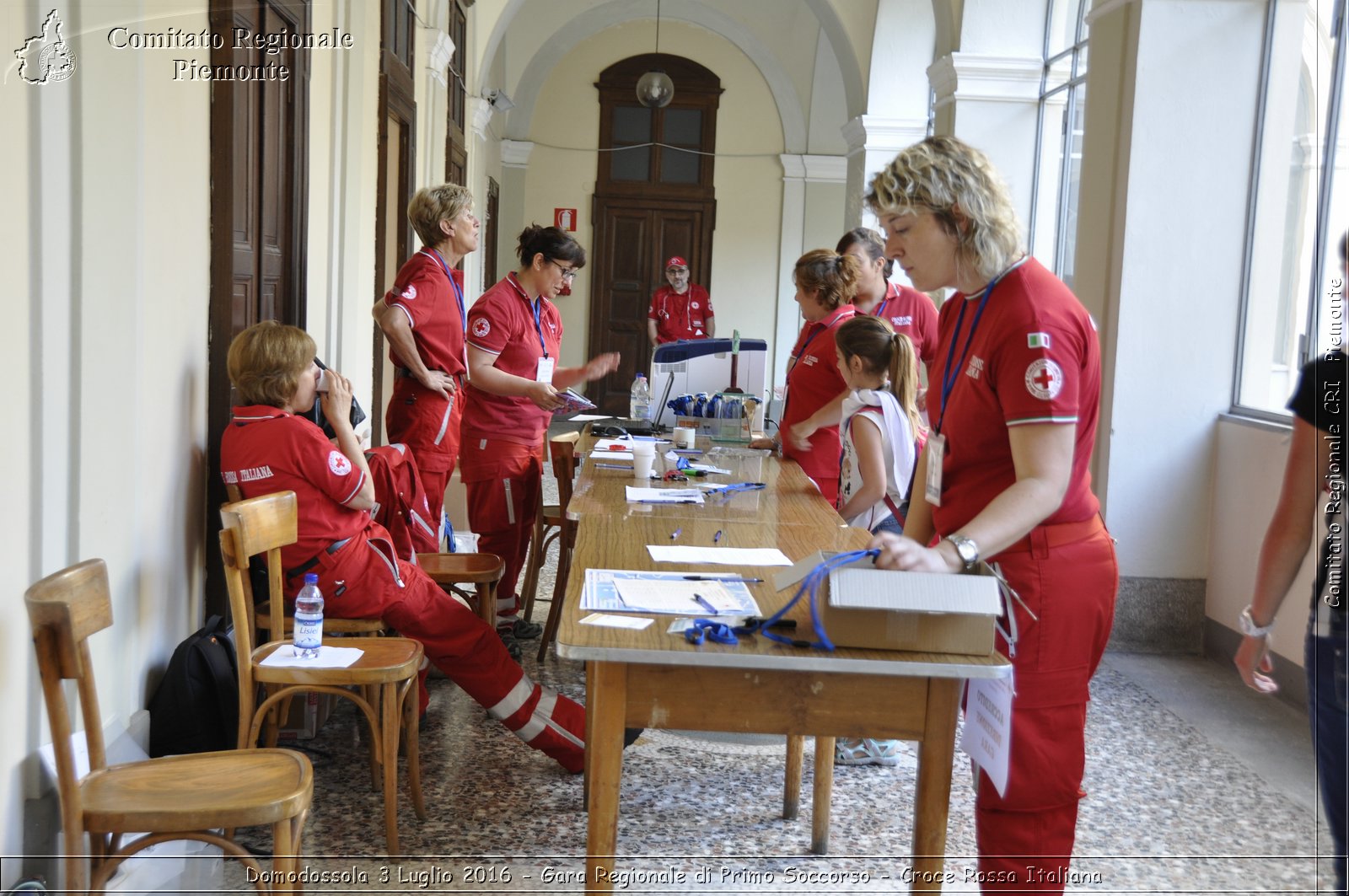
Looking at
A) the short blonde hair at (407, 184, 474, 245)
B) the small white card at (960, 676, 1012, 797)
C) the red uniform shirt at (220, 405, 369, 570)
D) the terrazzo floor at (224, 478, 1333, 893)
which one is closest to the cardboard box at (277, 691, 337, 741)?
the terrazzo floor at (224, 478, 1333, 893)

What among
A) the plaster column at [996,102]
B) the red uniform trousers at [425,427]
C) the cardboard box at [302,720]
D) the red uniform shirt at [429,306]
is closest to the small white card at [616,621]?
the cardboard box at [302,720]

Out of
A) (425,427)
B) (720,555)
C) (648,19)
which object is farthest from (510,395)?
(648,19)

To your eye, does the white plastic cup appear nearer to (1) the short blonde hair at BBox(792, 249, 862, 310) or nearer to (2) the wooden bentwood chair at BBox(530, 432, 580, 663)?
(2) the wooden bentwood chair at BBox(530, 432, 580, 663)

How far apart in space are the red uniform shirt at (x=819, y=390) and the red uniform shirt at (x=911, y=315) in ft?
2.55

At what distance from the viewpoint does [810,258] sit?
148 inches

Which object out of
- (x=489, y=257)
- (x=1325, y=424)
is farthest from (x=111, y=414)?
(x=489, y=257)

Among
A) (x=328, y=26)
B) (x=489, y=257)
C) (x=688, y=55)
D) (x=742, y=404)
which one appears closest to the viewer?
(x=328, y=26)

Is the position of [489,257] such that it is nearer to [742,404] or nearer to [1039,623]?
[742,404]

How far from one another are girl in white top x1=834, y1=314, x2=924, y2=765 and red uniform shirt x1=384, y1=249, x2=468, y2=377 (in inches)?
59.2

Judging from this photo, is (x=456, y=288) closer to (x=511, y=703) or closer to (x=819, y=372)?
(x=819, y=372)

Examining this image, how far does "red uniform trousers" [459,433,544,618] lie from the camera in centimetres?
416

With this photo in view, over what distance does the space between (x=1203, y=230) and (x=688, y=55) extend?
964 centimetres

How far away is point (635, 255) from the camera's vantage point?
1330 centimetres

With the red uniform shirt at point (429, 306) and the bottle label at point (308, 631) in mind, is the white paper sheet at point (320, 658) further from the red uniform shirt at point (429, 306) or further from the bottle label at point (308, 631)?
the red uniform shirt at point (429, 306)
